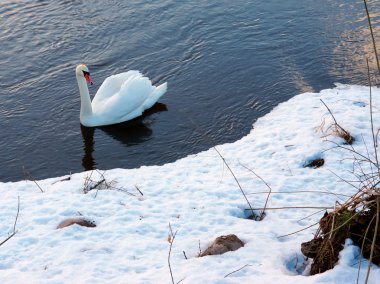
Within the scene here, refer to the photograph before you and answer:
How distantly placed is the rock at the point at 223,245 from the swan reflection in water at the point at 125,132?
373 cm

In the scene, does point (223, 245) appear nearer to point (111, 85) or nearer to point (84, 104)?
point (84, 104)

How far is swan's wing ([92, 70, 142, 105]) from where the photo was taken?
926 cm

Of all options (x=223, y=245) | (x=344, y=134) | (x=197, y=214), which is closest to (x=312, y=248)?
(x=223, y=245)

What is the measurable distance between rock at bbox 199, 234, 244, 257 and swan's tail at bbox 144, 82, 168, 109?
4928mm

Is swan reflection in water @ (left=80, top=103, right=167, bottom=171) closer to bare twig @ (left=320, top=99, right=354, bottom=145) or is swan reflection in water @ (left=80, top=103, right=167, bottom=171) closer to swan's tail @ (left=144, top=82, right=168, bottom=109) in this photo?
swan's tail @ (left=144, top=82, right=168, bottom=109)

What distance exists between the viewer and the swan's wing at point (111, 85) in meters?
9.26

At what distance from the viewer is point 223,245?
178 inches

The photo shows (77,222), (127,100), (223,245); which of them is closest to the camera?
(223,245)

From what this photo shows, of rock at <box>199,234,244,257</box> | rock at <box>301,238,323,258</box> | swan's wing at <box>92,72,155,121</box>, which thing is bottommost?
swan's wing at <box>92,72,155,121</box>

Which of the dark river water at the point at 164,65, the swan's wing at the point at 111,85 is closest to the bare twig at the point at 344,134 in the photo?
the dark river water at the point at 164,65

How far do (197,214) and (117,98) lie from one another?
162 inches

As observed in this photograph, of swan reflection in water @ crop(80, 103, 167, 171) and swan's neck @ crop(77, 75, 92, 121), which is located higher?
swan's neck @ crop(77, 75, 92, 121)

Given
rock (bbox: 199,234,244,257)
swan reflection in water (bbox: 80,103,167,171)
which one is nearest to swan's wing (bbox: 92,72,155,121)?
swan reflection in water (bbox: 80,103,167,171)

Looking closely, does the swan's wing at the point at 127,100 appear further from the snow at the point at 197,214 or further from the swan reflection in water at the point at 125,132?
the snow at the point at 197,214
